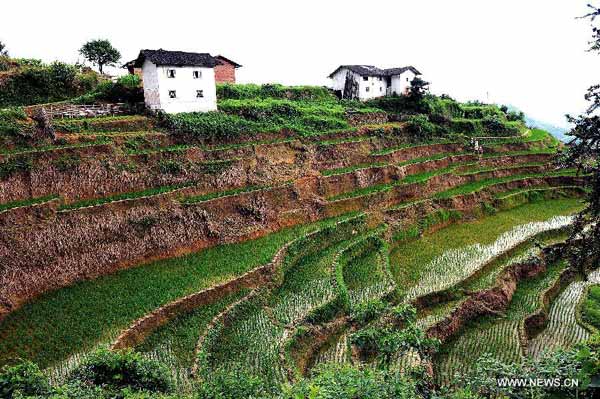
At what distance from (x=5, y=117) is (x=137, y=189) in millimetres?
6936

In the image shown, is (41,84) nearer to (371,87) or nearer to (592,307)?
(371,87)

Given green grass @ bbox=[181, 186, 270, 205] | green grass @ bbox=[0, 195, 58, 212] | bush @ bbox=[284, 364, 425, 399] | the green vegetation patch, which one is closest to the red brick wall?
the green vegetation patch

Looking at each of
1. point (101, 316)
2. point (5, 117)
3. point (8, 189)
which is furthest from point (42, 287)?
point (5, 117)

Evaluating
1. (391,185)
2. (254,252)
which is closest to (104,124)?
(254,252)

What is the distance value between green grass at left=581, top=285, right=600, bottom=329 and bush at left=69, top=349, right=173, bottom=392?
56.9 ft

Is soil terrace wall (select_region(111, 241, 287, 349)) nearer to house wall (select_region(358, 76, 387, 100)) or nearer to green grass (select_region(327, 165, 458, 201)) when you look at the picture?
green grass (select_region(327, 165, 458, 201))

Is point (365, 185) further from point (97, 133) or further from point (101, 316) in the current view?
point (101, 316)

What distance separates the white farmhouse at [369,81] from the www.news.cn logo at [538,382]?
38572 millimetres

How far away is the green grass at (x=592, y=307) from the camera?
19359 millimetres

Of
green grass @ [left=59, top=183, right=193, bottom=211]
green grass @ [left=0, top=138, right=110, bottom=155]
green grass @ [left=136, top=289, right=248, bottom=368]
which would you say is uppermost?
green grass @ [left=0, top=138, right=110, bottom=155]

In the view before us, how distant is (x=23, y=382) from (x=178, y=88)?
2194 centimetres

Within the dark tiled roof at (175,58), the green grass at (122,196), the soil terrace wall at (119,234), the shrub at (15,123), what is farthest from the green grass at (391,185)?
the shrub at (15,123)

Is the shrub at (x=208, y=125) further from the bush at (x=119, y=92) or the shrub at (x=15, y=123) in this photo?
the shrub at (x=15, y=123)

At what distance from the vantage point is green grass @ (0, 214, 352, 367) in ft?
49.9
